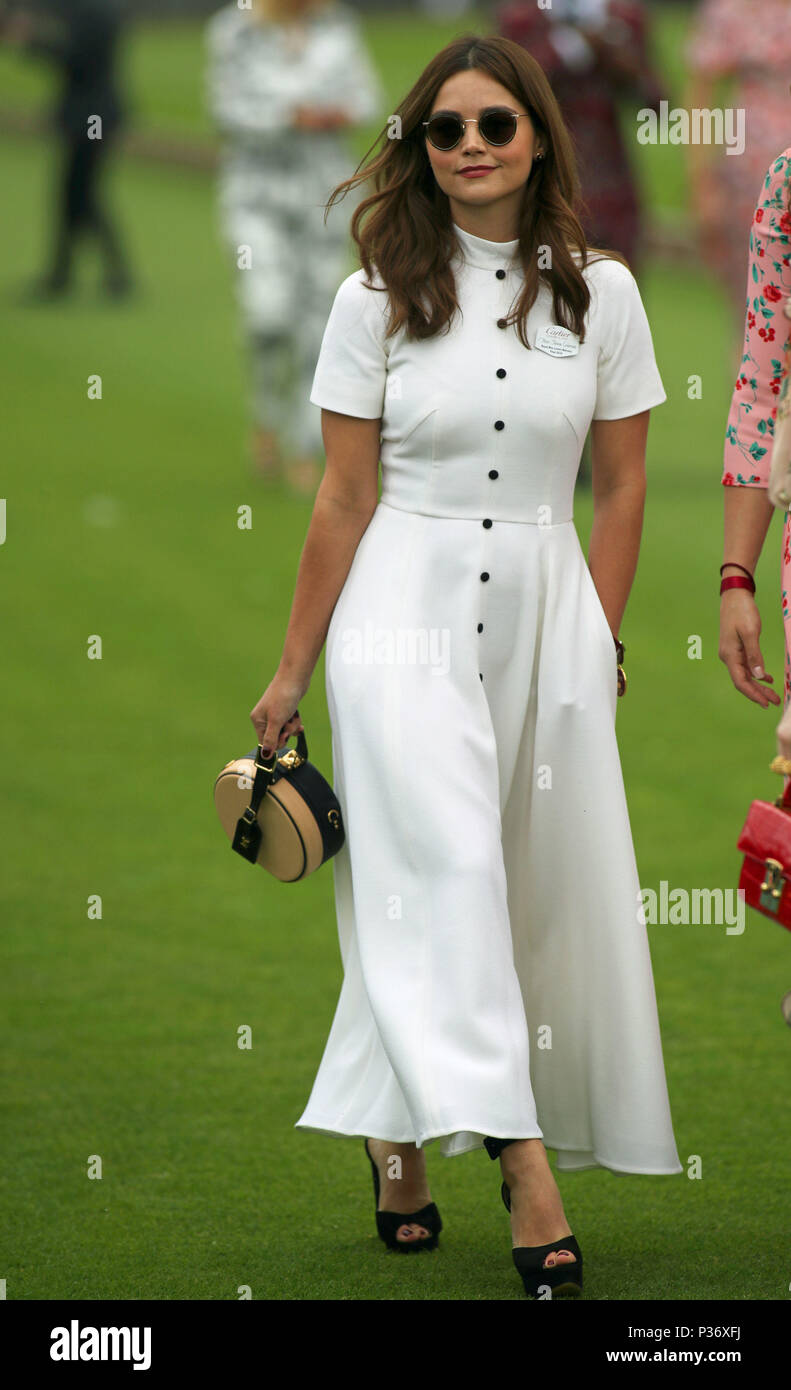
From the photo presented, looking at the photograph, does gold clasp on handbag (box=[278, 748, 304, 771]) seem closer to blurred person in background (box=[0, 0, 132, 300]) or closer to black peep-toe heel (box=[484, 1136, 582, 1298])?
black peep-toe heel (box=[484, 1136, 582, 1298])

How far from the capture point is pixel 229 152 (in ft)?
39.9

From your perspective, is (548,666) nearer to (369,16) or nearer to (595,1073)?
(595,1073)

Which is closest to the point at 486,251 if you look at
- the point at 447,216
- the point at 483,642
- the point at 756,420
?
the point at 447,216

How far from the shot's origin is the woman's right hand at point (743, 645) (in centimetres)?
405

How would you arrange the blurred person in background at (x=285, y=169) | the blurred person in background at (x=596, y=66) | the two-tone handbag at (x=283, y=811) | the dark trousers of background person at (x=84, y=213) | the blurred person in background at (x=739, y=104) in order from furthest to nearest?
1. the dark trousers of background person at (x=84, y=213)
2. the blurred person in background at (x=285, y=169)
3. the blurred person in background at (x=739, y=104)
4. the blurred person in background at (x=596, y=66)
5. the two-tone handbag at (x=283, y=811)

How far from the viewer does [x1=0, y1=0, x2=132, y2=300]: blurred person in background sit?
63.4ft

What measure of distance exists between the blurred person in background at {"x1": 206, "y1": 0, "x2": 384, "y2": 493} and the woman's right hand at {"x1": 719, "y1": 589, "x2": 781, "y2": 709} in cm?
801

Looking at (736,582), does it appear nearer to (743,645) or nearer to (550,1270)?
(743,645)

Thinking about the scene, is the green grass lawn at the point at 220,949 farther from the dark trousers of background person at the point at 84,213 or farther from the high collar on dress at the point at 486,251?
the dark trousers of background person at the point at 84,213

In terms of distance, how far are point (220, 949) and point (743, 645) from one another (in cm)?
238

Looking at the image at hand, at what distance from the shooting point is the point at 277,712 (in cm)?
420

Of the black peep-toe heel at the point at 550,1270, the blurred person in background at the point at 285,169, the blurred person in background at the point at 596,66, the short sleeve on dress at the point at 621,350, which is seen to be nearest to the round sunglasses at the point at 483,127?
the short sleeve on dress at the point at 621,350

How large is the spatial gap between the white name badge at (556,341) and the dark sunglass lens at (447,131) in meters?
0.34

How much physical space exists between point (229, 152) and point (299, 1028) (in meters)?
7.48
